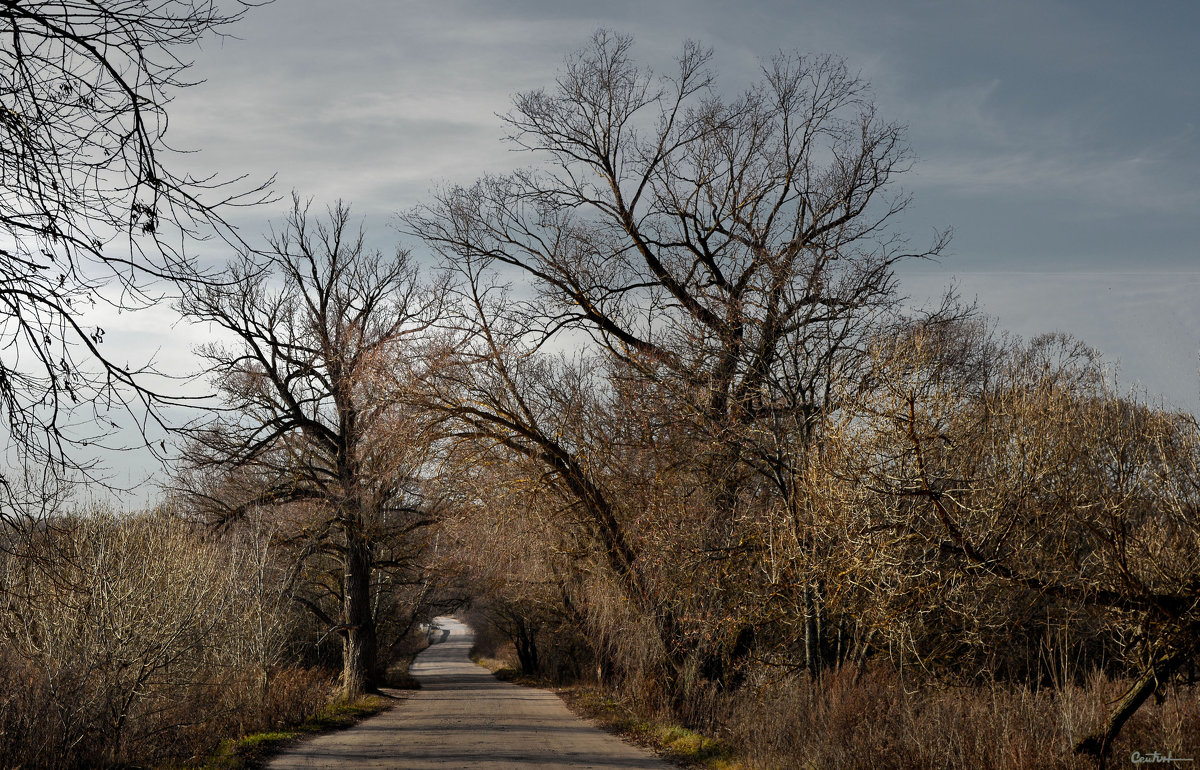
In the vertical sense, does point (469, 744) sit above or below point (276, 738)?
below

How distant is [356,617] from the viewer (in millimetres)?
26938

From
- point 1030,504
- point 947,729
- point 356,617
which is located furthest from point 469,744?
point 356,617

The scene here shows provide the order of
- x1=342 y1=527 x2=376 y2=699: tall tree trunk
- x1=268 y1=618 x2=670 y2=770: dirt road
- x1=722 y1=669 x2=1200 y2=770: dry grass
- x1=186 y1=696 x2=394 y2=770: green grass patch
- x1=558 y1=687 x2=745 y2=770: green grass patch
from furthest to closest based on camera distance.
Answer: x1=342 y1=527 x2=376 y2=699: tall tree trunk < x1=558 y1=687 x2=745 y2=770: green grass patch < x1=268 y1=618 x2=670 y2=770: dirt road < x1=186 y1=696 x2=394 y2=770: green grass patch < x1=722 y1=669 x2=1200 y2=770: dry grass

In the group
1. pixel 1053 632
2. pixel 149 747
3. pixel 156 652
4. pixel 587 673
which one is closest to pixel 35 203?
pixel 156 652

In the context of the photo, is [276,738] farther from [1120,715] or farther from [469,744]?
[1120,715]

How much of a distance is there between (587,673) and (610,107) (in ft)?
90.7

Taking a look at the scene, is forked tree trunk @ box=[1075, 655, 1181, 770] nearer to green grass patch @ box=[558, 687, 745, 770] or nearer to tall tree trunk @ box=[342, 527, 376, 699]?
green grass patch @ box=[558, 687, 745, 770]

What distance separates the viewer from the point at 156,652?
11742 millimetres

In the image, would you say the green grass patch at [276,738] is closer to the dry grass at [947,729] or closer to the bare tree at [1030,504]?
the dry grass at [947,729]

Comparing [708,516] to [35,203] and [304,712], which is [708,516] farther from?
[35,203]

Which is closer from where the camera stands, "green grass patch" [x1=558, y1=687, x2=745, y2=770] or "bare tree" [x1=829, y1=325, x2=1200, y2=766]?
"bare tree" [x1=829, y1=325, x2=1200, y2=766]

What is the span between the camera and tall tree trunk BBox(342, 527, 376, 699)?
85.8 ft

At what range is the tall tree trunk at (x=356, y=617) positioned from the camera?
26.1 metres

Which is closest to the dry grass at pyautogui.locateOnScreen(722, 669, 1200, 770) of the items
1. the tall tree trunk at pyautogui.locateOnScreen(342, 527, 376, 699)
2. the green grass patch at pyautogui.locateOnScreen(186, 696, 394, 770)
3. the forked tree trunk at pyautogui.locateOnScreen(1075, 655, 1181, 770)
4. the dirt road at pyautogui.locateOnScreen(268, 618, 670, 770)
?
the forked tree trunk at pyautogui.locateOnScreen(1075, 655, 1181, 770)
